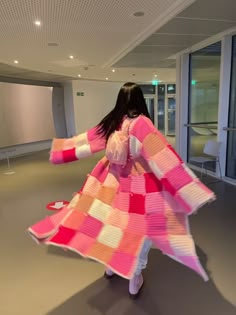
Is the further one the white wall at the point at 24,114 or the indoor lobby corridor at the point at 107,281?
the white wall at the point at 24,114

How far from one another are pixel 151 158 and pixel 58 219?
2.65ft

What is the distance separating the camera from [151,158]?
1.67 meters

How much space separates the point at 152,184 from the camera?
172 centimetres

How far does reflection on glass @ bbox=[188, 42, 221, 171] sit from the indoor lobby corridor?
2691 mm

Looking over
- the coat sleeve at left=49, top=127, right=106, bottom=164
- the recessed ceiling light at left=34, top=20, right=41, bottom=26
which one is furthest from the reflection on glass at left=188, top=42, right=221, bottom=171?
the coat sleeve at left=49, top=127, right=106, bottom=164

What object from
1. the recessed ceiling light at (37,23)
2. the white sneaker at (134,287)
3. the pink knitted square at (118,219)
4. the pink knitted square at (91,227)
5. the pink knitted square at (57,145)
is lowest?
the white sneaker at (134,287)

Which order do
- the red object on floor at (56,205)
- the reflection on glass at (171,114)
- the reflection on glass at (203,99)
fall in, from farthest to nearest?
the reflection on glass at (171,114)
the reflection on glass at (203,99)
the red object on floor at (56,205)

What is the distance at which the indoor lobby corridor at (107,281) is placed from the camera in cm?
188

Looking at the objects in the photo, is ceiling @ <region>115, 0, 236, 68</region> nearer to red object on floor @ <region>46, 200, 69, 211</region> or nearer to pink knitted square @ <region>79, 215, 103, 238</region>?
pink knitted square @ <region>79, 215, 103, 238</region>

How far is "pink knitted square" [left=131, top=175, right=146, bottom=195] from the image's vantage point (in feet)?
5.65

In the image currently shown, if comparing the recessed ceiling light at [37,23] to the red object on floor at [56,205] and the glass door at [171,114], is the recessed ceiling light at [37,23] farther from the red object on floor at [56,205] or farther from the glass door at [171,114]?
the glass door at [171,114]

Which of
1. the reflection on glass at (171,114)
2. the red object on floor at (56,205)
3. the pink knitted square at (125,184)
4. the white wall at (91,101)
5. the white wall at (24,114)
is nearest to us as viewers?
the pink knitted square at (125,184)

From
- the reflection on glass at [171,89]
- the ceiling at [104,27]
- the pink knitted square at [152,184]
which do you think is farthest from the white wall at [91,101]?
the pink knitted square at [152,184]

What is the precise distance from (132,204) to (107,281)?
89 cm
